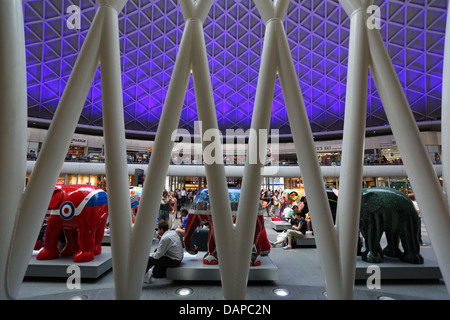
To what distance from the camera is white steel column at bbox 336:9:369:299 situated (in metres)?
2.50

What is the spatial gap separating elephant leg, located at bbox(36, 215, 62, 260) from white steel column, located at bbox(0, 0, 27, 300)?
318 cm

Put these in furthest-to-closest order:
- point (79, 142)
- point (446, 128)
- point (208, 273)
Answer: point (79, 142) < point (208, 273) < point (446, 128)

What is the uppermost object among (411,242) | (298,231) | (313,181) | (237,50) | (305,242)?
(237,50)

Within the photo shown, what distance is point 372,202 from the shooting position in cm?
555

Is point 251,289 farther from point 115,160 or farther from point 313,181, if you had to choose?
point 115,160

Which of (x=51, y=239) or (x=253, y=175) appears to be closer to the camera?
(x=253, y=175)

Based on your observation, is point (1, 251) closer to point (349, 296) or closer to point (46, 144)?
point (46, 144)

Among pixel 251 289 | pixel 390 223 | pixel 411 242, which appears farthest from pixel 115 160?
pixel 411 242

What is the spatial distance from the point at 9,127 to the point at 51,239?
391cm

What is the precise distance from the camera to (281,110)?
38531 mm

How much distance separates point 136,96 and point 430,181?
125 feet

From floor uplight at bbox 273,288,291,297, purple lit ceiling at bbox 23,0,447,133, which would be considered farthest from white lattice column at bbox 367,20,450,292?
purple lit ceiling at bbox 23,0,447,133

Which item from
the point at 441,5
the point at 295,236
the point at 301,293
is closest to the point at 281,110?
the point at 441,5

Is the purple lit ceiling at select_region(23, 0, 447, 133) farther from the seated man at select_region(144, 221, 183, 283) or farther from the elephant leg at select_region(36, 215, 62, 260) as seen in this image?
the seated man at select_region(144, 221, 183, 283)
